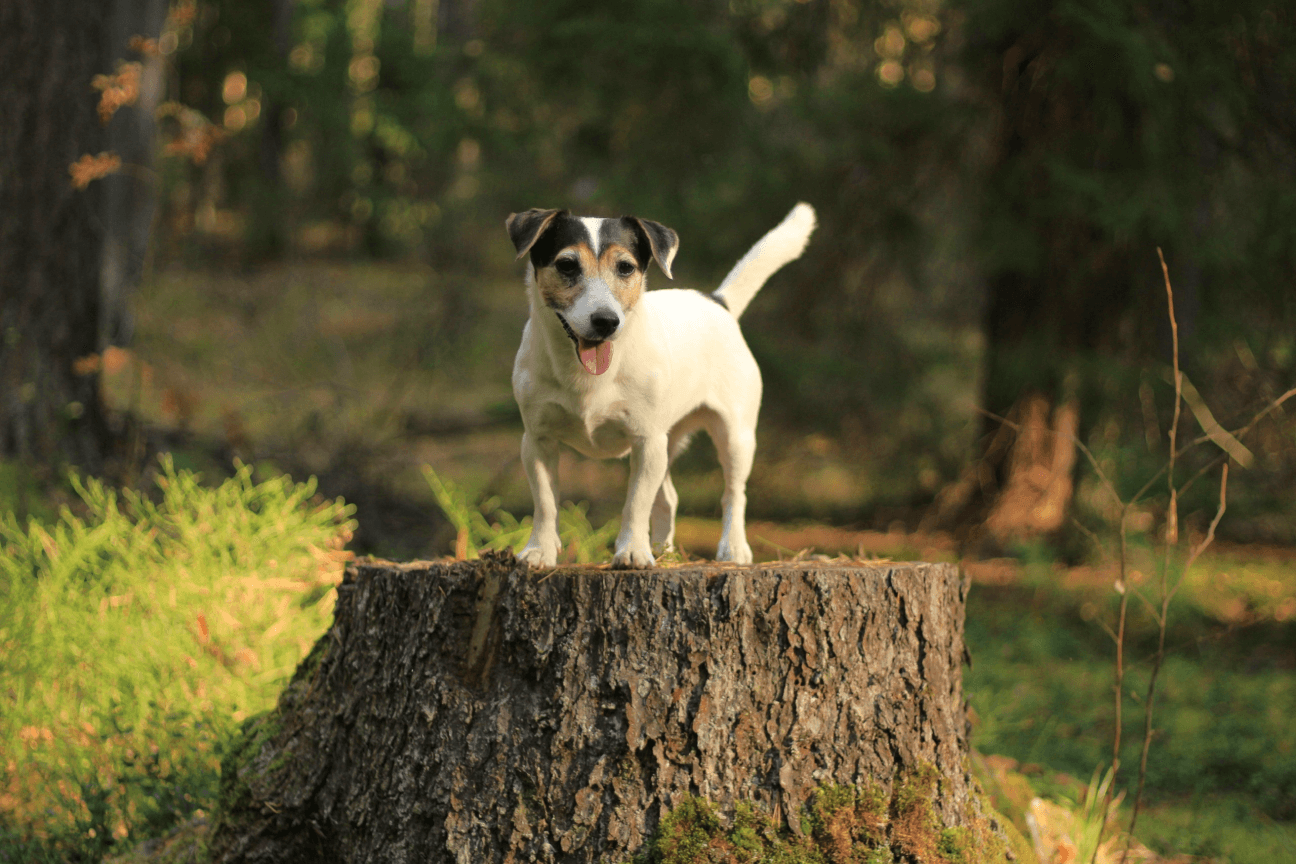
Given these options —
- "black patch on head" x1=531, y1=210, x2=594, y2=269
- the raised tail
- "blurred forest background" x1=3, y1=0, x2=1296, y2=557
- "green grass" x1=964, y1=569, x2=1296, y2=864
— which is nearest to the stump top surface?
"black patch on head" x1=531, y1=210, x2=594, y2=269

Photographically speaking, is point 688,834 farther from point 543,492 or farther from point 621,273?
point 621,273

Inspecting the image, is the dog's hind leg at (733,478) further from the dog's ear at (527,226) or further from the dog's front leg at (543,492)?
the dog's ear at (527,226)

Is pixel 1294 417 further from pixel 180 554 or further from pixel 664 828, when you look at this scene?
pixel 180 554

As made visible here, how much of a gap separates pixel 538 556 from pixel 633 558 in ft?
0.86

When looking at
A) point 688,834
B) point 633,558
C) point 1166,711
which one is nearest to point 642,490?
point 633,558

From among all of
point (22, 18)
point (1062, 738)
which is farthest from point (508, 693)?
point (22, 18)

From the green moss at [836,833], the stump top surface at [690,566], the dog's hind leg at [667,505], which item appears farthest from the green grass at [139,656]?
the green moss at [836,833]

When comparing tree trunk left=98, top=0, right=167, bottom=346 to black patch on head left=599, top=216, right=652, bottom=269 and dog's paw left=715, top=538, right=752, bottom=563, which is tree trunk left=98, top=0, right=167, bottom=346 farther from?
dog's paw left=715, top=538, right=752, bottom=563

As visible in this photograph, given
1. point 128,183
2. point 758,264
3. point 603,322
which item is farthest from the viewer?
point 128,183

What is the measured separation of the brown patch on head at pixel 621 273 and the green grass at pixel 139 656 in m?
2.11

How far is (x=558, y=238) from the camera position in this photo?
2.57 meters

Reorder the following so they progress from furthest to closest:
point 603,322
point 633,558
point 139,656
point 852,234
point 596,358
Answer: point 852,234 < point 139,656 < point 633,558 < point 596,358 < point 603,322

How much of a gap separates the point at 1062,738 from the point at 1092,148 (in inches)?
153

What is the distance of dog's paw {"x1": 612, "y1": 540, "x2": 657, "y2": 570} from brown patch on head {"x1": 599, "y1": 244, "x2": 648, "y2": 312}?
24.4 inches
